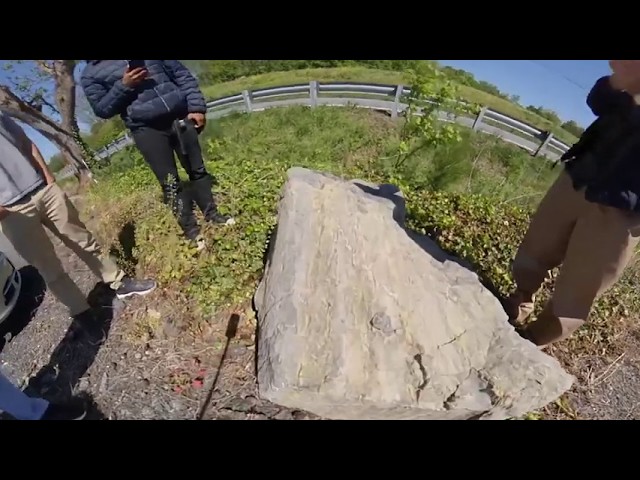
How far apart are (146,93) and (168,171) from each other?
0.49 metres

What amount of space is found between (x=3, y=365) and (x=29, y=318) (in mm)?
306

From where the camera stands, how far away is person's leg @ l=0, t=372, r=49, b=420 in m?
1.94

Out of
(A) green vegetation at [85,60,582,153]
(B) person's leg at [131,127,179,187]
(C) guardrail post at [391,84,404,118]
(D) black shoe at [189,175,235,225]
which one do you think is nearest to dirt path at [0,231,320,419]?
(D) black shoe at [189,175,235,225]

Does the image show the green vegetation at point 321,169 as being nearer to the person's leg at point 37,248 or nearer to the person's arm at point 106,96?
the person's leg at point 37,248

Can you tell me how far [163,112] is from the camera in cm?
248

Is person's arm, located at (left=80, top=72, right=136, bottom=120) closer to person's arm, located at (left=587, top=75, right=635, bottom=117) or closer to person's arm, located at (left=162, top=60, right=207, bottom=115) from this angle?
person's arm, located at (left=162, top=60, right=207, bottom=115)

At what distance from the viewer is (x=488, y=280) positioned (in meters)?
2.90

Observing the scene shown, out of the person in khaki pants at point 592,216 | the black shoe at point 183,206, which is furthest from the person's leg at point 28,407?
the person in khaki pants at point 592,216

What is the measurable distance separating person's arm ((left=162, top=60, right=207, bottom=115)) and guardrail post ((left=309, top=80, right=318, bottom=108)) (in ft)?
2.06

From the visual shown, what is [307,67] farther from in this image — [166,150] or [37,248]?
[37,248]
